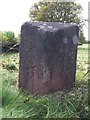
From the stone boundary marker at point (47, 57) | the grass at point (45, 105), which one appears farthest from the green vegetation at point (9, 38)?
the grass at point (45, 105)

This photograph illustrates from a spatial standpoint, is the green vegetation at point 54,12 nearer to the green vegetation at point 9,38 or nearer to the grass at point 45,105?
the green vegetation at point 9,38

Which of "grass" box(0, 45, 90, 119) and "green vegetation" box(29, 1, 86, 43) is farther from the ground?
"green vegetation" box(29, 1, 86, 43)

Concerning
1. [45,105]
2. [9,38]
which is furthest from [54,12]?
[45,105]

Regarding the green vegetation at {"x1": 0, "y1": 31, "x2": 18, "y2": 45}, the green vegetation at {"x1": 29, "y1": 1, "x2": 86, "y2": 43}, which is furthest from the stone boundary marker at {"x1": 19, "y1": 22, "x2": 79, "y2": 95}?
the green vegetation at {"x1": 29, "y1": 1, "x2": 86, "y2": 43}

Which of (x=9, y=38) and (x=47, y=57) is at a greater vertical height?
(x=9, y=38)

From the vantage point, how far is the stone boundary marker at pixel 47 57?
4.20 meters

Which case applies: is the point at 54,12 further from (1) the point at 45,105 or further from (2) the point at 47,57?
(1) the point at 45,105

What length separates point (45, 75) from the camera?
424 centimetres

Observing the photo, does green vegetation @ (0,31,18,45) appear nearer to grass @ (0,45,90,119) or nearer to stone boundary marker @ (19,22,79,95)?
stone boundary marker @ (19,22,79,95)

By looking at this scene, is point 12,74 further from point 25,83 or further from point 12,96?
point 12,96

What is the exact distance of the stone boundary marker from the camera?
4.20 meters

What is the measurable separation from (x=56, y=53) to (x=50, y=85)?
0.39m

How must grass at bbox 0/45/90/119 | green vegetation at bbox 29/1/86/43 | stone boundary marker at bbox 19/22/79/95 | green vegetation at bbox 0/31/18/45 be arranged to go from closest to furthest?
1. grass at bbox 0/45/90/119
2. stone boundary marker at bbox 19/22/79/95
3. green vegetation at bbox 0/31/18/45
4. green vegetation at bbox 29/1/86/43

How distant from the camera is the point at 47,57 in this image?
419 centimetres
